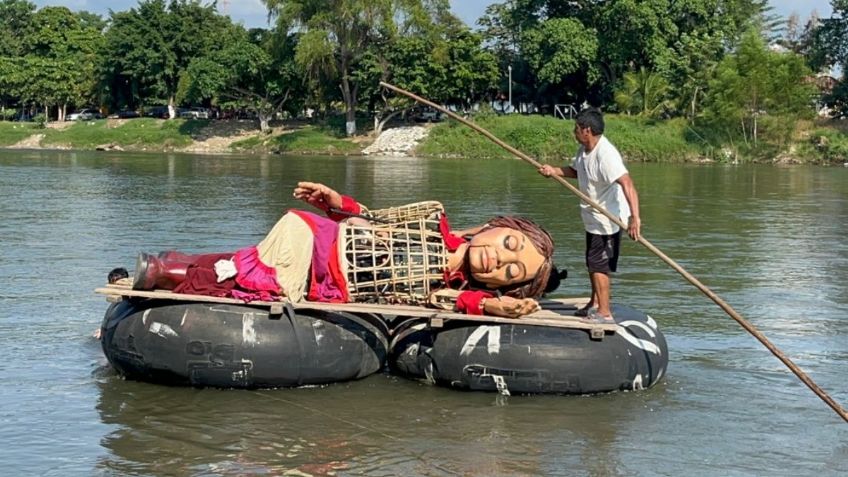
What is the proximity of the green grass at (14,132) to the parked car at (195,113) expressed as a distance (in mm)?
10650

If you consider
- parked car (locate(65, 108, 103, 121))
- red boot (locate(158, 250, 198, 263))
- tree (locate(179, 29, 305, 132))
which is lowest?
red boot (locate(158, 250, 198, 263))

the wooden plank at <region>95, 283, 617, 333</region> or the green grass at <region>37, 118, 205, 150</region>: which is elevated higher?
the green grass at <region>37, 118, 205, 150</region>

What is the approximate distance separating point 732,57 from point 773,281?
168 feet

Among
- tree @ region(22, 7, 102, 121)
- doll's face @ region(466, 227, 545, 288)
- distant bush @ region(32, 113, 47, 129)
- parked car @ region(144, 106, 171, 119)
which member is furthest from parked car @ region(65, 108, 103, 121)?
doll's face @ region(466, 227, 545, 288)

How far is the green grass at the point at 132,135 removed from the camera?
7206cm

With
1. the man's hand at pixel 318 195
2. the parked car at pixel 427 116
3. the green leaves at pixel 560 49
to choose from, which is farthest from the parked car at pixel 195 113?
the man's hand at pixel 318 195

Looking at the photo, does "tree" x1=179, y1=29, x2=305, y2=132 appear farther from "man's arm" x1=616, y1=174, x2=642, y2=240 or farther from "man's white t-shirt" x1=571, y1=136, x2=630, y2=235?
"man's arm" x1=616, y1=174, x2=642, y2=240

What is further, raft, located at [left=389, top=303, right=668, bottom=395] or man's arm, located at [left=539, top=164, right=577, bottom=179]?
man's arm, located at [left=539, top=164, right=577, bottom=179]

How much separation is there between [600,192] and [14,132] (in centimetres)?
7375

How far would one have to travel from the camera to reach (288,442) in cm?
802

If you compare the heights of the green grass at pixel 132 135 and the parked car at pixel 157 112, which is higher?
the parked car at pixel 157 112

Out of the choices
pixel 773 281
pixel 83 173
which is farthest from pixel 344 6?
pixel 773 281

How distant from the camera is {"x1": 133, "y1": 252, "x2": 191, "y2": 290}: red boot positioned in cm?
929

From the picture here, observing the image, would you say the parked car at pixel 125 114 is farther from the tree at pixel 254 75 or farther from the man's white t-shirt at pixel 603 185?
the man's white t-shirt at pixel 603 185
